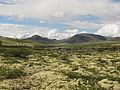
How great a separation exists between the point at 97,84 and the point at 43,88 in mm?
9061

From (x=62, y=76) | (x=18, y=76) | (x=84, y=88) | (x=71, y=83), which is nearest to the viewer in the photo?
(x=84, y=88)

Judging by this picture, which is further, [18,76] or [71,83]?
[18,76]

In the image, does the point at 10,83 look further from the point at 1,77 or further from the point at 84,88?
the point at 84,88

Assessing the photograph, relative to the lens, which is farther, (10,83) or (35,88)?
(10,83)

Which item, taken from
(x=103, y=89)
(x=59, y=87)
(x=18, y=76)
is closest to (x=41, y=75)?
(x=18, y=76)

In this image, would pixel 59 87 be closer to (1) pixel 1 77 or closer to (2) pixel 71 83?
(2) pixel 71 83

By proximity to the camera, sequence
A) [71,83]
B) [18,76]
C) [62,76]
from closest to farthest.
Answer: [71,83] < [62,76] < [18,76]

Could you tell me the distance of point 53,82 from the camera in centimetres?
4338

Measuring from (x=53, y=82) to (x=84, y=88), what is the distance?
20.6ft

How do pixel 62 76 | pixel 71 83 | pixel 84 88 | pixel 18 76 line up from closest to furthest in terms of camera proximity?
1. pixel 84 88
2. pixel 71 83
3. pixel 62 76
4. pixel 18 76

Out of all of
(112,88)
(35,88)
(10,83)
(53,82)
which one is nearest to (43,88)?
(35,88)

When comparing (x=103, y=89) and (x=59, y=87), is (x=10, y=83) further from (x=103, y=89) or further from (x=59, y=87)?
(x=103, y=89)

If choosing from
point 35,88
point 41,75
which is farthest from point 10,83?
point 41,75

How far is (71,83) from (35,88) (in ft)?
20.1
